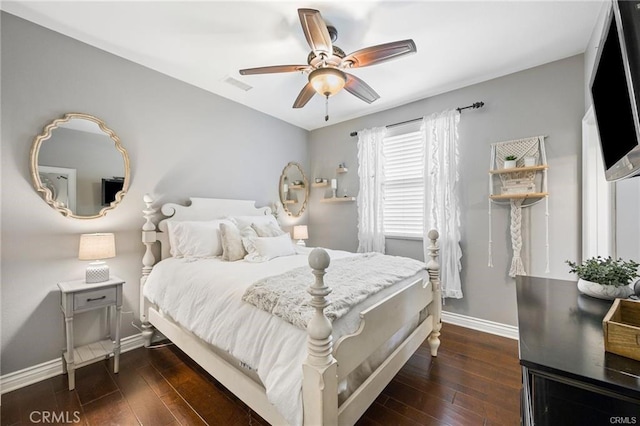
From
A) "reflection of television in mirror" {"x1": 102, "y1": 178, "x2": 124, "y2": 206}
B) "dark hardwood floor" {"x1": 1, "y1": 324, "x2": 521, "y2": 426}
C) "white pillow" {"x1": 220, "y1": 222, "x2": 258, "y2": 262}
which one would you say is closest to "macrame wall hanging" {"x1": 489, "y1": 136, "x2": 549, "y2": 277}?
"dark hardwood floor" {"x1": 1, "y1": 324, "x2": 521, "y2": 426}

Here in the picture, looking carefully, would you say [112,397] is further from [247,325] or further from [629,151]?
[629,151]

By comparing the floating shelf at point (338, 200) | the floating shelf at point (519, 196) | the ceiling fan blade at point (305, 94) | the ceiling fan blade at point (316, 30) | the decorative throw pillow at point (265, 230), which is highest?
the ceiling fan blade at point (316, 30)

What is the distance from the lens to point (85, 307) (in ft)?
6.66

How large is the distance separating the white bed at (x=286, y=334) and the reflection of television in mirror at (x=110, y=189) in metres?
0.27

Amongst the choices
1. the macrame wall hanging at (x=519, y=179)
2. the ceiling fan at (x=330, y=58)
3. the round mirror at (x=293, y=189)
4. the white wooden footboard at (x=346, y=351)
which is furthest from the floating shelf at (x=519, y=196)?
the round mirror at (x=293, y=189)

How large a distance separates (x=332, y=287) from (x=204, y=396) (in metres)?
1.28

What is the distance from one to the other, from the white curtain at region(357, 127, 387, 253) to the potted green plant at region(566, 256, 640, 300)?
241 centimetres

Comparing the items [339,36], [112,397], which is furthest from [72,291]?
[339,36]

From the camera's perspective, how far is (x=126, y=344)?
2.50m

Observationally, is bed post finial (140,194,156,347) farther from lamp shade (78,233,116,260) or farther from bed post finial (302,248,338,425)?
bed post finial (302,248,338,425)

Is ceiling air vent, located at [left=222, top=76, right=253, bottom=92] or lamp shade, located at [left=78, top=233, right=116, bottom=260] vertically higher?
ceiling air vent, located at [left=222, top=76, right=253, bottom=92]

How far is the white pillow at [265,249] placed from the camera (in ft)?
8.20

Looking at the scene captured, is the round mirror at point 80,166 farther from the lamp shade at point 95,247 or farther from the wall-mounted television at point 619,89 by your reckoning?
the wall-mounted television at point 619,89

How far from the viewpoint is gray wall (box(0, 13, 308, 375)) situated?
1973 millimetres
